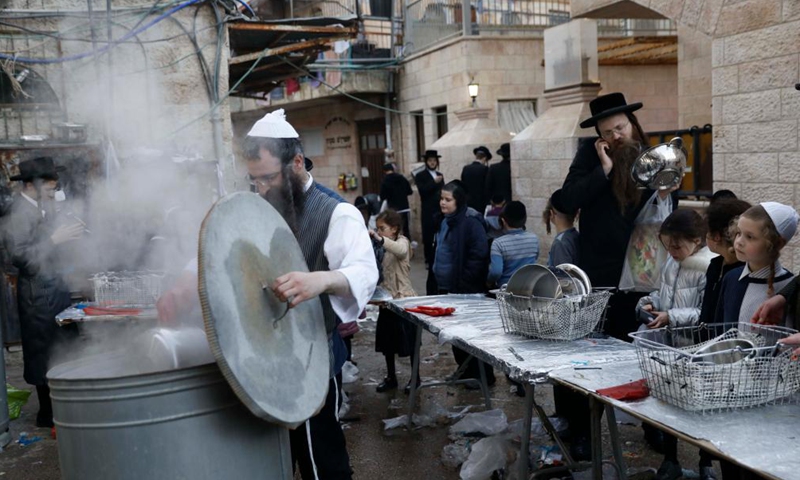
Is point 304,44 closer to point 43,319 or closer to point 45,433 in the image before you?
point 43,319

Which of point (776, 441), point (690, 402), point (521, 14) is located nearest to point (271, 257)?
point (690, 402)

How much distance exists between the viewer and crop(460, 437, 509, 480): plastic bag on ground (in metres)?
4.19

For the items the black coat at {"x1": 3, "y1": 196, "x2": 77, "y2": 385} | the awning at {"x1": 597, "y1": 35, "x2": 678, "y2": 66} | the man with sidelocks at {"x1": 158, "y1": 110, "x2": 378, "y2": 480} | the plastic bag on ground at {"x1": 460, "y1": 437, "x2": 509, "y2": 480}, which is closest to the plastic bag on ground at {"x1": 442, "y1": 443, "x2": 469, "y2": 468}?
the plastic bag on ground at {"x1": 460, "y1": 437, "x2": 509, "y2": 480}

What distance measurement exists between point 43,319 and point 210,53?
3.13 metres

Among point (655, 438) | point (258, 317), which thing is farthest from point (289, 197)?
point (655, 438)

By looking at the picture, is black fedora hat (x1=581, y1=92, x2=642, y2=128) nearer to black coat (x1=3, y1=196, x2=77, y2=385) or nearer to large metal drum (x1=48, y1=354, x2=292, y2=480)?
large metal drum (x1=48, y1=354, x2=292, y2=480)


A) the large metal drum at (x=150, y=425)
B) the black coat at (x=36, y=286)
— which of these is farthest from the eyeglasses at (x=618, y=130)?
the black coat at (x=36, y=286)

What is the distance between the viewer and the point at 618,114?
416 cm

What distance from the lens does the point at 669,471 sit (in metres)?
4.06

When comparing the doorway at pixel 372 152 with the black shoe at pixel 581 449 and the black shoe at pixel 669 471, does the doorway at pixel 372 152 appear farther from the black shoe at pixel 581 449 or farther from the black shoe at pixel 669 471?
the black shoe at pixel 669 471

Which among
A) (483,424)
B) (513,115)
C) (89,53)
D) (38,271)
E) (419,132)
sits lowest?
(483,424)

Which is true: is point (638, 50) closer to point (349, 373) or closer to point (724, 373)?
point (349, 373)

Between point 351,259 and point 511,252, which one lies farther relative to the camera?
point 511,252

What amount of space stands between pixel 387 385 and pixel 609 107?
2992 mm
